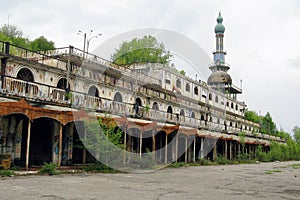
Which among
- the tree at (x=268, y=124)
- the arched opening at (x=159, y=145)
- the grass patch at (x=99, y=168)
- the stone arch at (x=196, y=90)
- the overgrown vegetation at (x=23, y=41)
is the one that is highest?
the overgrown vegetation at (x=23, y=41)

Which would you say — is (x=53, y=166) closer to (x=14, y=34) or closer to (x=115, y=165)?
(x=115, y=165)

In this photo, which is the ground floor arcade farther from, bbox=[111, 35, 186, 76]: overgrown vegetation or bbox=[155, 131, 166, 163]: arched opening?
bbox=[111, 35, 186, 76]: overgrown vegetation

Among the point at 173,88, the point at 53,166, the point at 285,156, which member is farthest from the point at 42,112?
the point at 285,156

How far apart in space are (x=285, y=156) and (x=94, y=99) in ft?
132

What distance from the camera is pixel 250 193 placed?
39.5 feet

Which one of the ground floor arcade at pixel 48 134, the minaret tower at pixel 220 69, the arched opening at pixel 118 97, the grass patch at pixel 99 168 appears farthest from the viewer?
the minaret tower at pixel 220 69

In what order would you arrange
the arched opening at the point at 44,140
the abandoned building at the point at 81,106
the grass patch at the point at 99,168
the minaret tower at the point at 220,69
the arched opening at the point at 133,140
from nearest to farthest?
the abandoned building at the point at 81,106 → the grass patch at the point at 99,168 → the arched opening at the point at 44,140 → the arched opening at the point at 133,140 → the minaret tower at the point at 220,69

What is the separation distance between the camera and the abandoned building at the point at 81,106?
1805 cm

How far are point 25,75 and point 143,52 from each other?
3298 cm

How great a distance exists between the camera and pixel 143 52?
53594mm

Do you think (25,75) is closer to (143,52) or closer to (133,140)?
(133,140)

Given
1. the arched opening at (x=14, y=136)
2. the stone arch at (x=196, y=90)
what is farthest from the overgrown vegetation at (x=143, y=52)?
the arched opening at (x=14, y=136)

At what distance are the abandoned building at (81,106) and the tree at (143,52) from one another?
9603 mm

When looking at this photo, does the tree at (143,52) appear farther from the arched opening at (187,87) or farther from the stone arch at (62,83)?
the stone arch at (62,83)
